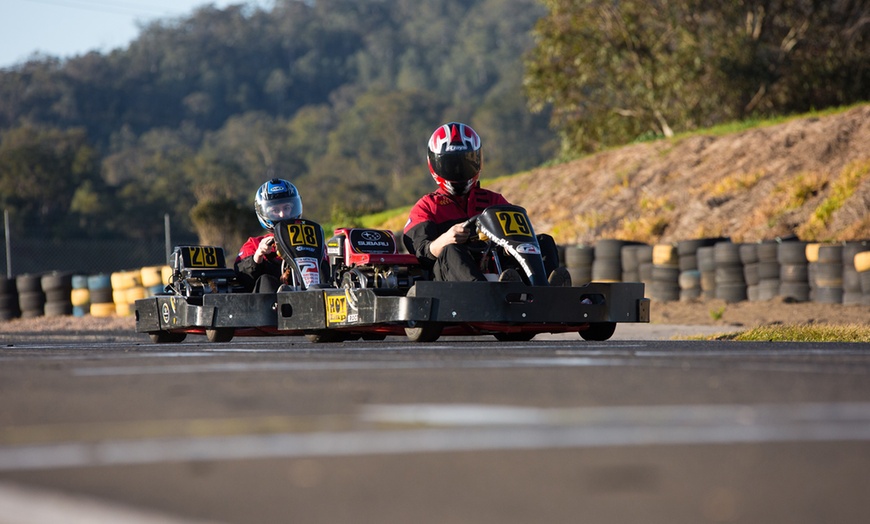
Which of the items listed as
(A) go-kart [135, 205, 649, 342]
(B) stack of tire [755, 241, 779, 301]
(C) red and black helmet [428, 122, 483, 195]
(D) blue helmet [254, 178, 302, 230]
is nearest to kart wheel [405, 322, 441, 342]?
(A) go-kart [135, 205, 649, 342]

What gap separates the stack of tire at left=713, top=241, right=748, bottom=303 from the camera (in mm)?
18062

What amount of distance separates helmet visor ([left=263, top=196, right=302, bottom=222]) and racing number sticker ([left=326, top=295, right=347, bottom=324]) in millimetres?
2032

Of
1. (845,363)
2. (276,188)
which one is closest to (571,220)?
(276,188)

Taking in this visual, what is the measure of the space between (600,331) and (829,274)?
267 inches

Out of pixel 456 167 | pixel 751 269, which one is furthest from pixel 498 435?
pixel 751 269

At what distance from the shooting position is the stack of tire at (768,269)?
17.7m

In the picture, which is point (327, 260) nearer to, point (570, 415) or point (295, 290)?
point (295, 290)

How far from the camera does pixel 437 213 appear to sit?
11.2 m

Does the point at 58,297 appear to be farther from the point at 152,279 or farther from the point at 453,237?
the point at 453,237

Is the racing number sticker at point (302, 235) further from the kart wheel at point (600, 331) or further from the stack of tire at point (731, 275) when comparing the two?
the stack of tire at point (731, 275)

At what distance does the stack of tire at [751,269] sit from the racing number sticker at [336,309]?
8807 millimetres

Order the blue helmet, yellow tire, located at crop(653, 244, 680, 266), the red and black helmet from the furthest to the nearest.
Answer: yellow tire, located at crop(653, 244, 680, 266) < the blue helmet < the red and black helmet

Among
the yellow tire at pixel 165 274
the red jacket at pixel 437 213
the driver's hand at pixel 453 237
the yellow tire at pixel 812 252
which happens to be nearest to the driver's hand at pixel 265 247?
the red jacket at pixel 437 213

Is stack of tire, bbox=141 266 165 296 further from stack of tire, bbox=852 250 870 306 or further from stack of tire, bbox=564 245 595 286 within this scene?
stack of tire, bbox=852 250 870 306
